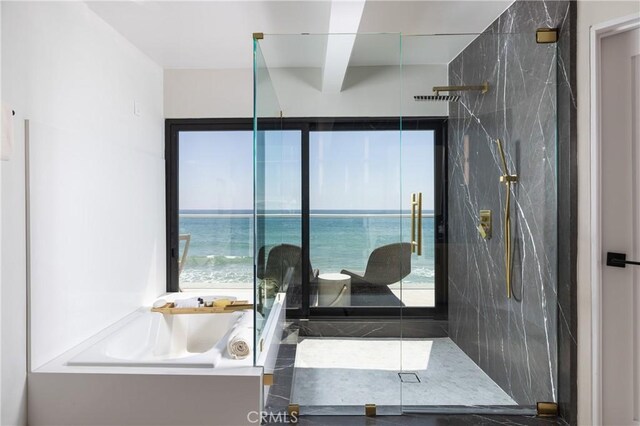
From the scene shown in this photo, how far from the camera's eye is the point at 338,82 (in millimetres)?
2172

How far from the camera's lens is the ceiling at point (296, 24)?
2066 mm

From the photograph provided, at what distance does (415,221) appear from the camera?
2.11 meters

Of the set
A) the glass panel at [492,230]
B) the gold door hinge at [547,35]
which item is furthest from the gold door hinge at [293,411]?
the gold door hinge at [547,35]

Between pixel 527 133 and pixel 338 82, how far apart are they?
1054 millimetres

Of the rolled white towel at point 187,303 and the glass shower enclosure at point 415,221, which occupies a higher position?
the glass shower enclosure at point 415,221

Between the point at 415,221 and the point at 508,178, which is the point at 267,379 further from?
the point at 508,178

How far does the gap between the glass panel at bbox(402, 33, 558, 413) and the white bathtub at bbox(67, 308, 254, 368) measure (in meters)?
1.08

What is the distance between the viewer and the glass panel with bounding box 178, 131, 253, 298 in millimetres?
3418

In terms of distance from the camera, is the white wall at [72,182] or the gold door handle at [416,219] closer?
the white wall at [72,182]

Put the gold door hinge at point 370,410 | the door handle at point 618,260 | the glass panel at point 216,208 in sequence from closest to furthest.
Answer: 1. the door handle at point 618,260
2. the gold door hinge at point 370,410
3. the glass panel at point 216,208

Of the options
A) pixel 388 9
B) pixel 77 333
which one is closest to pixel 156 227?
pixel 77 333

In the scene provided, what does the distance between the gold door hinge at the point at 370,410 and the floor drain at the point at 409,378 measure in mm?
206

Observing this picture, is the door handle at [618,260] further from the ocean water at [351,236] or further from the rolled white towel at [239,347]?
the rolled white towel at [239,347]

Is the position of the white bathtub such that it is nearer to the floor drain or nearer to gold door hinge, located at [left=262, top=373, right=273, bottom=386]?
gold door hinge, located at [left=262, top=373, right=273, bottom=386]
